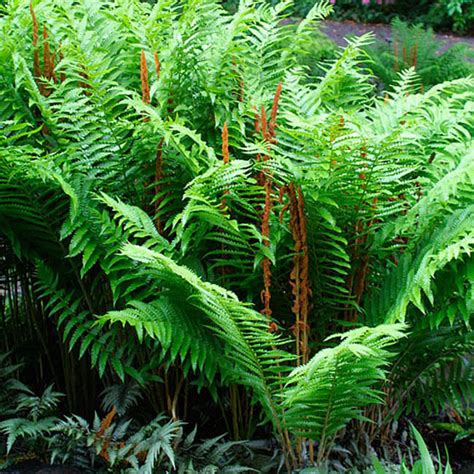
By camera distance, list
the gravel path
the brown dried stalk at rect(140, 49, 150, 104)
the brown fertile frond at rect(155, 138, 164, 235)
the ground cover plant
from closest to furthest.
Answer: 1. the ground cover plant
2. the brown dried stalk at rect(140, 49, 150, 104)
3. the brown fertile frond at rect(155, 138, 164, 235)
4. the gravel path

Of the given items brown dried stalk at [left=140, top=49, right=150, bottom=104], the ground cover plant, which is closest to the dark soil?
the ground cover plant

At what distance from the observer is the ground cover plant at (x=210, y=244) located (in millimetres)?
2203

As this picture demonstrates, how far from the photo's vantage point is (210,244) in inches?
101

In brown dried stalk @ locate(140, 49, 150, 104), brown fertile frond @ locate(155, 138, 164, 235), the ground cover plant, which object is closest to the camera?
the ground cover plant

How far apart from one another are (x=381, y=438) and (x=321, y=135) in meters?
1.19

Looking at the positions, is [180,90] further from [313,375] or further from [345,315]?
[313,375]

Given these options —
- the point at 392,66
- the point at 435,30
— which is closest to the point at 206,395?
the point at 392,66

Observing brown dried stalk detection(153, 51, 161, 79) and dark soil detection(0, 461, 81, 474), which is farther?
brown dried stalk detection(153, 51, 161, 79)

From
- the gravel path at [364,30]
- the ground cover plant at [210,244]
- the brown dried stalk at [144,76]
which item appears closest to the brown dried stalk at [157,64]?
the ground cover plant at [210,244]

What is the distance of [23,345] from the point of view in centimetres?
282

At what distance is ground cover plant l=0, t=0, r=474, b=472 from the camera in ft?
7.23

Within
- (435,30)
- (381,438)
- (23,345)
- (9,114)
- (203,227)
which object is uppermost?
(435,30)

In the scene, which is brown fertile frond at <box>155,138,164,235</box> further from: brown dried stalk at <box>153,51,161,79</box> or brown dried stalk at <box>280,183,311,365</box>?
brown dried stalk at <box>280,183,311,365</box>

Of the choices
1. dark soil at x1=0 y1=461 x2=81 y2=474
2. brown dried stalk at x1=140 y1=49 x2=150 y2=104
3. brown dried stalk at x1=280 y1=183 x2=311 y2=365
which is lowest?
dark soil at x1=0 y1=461 x2=81 y2=474
